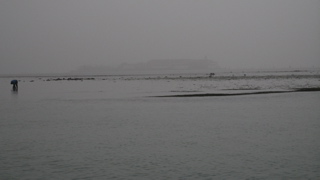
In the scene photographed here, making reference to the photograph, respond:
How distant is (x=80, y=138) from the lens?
17281 mm

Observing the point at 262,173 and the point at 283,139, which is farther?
the point at 283,139

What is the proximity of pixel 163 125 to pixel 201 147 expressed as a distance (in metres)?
6.43

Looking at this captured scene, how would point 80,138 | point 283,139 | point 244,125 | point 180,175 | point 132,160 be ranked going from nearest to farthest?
point 180,175
point 132,160
point 283,139
point 80,138
point 244,125

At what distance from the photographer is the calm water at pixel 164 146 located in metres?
11.3

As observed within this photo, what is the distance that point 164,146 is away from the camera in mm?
15047

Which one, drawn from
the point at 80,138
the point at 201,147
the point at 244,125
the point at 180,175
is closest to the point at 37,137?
the point at 80,138

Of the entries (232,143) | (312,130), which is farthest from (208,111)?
(232,143)

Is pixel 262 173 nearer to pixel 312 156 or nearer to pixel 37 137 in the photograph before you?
pixel 312 156

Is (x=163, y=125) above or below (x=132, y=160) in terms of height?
above

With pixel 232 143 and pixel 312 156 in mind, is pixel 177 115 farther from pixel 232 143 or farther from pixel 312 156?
pixel 312 156

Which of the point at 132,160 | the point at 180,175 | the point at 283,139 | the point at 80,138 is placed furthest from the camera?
the point at 80,138

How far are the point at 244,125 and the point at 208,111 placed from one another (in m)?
6.83

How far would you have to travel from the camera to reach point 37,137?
57.9 ft

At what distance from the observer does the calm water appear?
1133 cm
